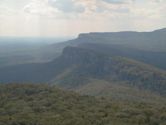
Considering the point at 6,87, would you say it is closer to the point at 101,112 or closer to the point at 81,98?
the point at 81,98

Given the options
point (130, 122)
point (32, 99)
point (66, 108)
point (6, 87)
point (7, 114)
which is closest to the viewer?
point (130, 122)

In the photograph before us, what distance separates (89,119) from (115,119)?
5.57m

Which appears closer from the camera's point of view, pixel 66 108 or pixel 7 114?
pixel 7 114

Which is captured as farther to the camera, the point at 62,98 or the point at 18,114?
the point at 62,98

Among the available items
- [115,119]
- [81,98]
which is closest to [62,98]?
[81,98]

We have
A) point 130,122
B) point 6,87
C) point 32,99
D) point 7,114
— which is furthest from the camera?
point 6,87

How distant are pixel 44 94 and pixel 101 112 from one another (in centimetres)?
2476

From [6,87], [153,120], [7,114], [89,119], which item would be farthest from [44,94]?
[153,120]

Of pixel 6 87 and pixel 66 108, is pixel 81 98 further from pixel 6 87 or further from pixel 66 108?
pixel 6 87

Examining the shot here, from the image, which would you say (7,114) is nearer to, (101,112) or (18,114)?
(18,114)

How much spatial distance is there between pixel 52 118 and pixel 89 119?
25.9 ft

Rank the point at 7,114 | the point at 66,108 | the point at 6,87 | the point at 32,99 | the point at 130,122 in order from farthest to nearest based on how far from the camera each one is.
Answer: the point at 6,87 < the point at 32,99 < the point at 66,108 < the point at 7,114 < the point at 130,122

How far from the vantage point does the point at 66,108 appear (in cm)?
8850

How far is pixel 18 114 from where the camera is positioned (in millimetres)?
80750
